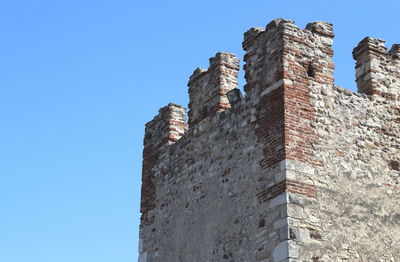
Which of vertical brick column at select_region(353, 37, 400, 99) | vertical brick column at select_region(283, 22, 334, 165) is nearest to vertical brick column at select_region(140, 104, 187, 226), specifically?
vertical brick column at select_region(283, 22, 334, 165)

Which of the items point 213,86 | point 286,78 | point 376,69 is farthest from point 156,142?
point 376,69

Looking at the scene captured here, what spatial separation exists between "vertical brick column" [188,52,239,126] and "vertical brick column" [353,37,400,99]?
2.06m

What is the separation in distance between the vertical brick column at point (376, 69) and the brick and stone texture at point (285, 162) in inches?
0.8

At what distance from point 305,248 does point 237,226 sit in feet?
4.39

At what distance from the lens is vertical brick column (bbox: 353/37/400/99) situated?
1181 centimetres

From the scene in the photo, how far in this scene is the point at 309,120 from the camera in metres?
10.7

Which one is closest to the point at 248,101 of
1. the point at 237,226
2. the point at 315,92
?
the point at 315,92

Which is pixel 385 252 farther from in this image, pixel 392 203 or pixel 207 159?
pixel 207 159

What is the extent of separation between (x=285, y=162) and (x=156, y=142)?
12.7 ft

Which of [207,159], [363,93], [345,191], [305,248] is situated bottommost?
[305,248]

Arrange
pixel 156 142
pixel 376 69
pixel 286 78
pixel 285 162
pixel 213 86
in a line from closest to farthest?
pixel 285 162
pixel 286 78
pixel 376 69
pixel 213 86
pixel 156 142

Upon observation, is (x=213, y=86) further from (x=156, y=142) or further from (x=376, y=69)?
(x=376, y=69)

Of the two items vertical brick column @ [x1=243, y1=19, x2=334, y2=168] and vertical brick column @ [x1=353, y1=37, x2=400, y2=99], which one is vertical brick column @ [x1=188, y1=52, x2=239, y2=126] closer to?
vertical brick column @ [x1=243, y1=19, x2=334, y2=168]

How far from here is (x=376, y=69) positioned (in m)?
11.9
